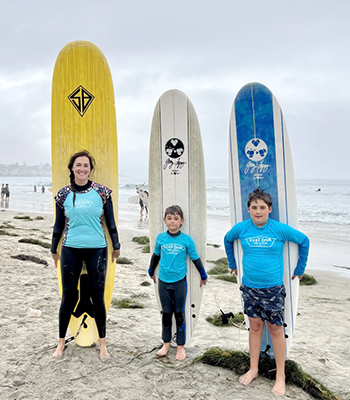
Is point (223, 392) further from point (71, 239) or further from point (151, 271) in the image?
point (71, 239)

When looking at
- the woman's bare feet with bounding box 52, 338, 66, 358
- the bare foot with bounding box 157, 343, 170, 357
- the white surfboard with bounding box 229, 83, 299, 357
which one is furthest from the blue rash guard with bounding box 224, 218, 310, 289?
the woman's bare feet with bounding box 52, 338, 66, 358

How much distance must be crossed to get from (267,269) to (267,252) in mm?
115

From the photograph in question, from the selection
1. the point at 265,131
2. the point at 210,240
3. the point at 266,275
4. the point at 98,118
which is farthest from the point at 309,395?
the point at 210,240

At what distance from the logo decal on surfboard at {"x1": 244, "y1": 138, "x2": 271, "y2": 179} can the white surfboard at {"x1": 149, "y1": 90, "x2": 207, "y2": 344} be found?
1.73 ft

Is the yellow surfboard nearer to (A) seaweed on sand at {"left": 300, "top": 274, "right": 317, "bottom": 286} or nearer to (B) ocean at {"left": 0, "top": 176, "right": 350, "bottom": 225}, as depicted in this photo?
(B) ocean at {"left": 0, "top": 176, "right": 350, "bottom": 225}

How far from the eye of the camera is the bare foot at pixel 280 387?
7.33ft

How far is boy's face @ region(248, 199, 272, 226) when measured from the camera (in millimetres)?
2279

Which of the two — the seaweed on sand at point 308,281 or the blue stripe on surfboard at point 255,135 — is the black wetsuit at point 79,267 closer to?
the blue stripe on surfboard at point 255,135

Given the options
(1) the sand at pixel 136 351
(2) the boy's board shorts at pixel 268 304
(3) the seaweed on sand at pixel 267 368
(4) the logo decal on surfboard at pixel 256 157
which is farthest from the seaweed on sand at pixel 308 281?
(2) the boy's board shorts at pixel 268 304

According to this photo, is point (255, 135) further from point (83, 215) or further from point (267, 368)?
point (267, 368)

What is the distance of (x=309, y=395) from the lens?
88.5 inches

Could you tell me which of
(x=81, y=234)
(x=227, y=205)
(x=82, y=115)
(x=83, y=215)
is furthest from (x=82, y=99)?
(x=227, y=205)

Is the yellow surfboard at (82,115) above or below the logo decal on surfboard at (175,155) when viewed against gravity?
above

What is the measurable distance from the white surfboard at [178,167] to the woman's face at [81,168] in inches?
32.0
